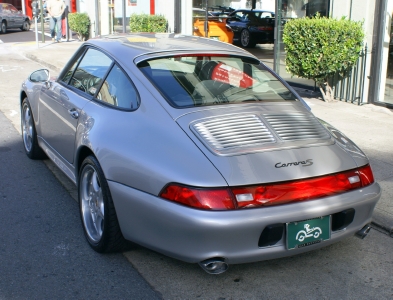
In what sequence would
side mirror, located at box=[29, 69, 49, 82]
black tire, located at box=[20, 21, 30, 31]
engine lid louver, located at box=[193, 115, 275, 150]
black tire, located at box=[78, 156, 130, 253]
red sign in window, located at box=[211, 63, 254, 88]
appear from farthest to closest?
1. black tire, located at box=[20, 21, 30, 31]
2. side mirror, located at box=[29, 69, 49, 82]
3. red sign in window, located at box=[211, 63, 254, 88]
4. black tire, located at box=[78, 156, 130, 253]
5. engine lid louver, located at box=[193, 115, 275, 150]

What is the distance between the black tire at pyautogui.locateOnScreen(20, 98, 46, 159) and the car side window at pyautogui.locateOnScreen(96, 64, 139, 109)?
1932 mm

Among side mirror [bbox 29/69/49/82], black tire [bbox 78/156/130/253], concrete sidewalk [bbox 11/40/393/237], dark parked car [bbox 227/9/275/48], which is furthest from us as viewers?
dark parked car [bbox 227/9/275/48]

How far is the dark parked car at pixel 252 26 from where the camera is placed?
19.8m

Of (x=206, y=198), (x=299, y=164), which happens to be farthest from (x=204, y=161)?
(x=299, y=164)

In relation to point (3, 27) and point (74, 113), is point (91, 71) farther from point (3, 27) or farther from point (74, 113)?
point (3, 27)

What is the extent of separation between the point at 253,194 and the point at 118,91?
4.93 ft

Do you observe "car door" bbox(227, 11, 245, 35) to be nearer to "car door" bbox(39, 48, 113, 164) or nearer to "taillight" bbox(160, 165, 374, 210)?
"car door" bbox(39, 48, 113, 164)

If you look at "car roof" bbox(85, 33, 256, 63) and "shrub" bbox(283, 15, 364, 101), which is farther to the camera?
"shrub" bbox(283, 15, 364, 101)

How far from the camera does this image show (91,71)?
472 cm

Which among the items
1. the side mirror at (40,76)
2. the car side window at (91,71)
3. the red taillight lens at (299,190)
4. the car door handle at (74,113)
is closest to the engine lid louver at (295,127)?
the red taillight lens at (299,190)

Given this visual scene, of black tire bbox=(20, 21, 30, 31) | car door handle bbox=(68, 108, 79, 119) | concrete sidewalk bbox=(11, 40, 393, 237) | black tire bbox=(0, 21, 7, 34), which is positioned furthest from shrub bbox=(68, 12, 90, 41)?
car door handle bbox=(68, 108, 79, 119)

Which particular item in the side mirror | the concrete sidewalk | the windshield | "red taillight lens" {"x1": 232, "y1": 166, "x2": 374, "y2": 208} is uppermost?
the windshield

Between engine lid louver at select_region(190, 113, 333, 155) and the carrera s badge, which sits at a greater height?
engine lid louver at select_region(190, 113, 333, 155)

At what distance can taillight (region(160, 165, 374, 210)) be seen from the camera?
10.3ft
